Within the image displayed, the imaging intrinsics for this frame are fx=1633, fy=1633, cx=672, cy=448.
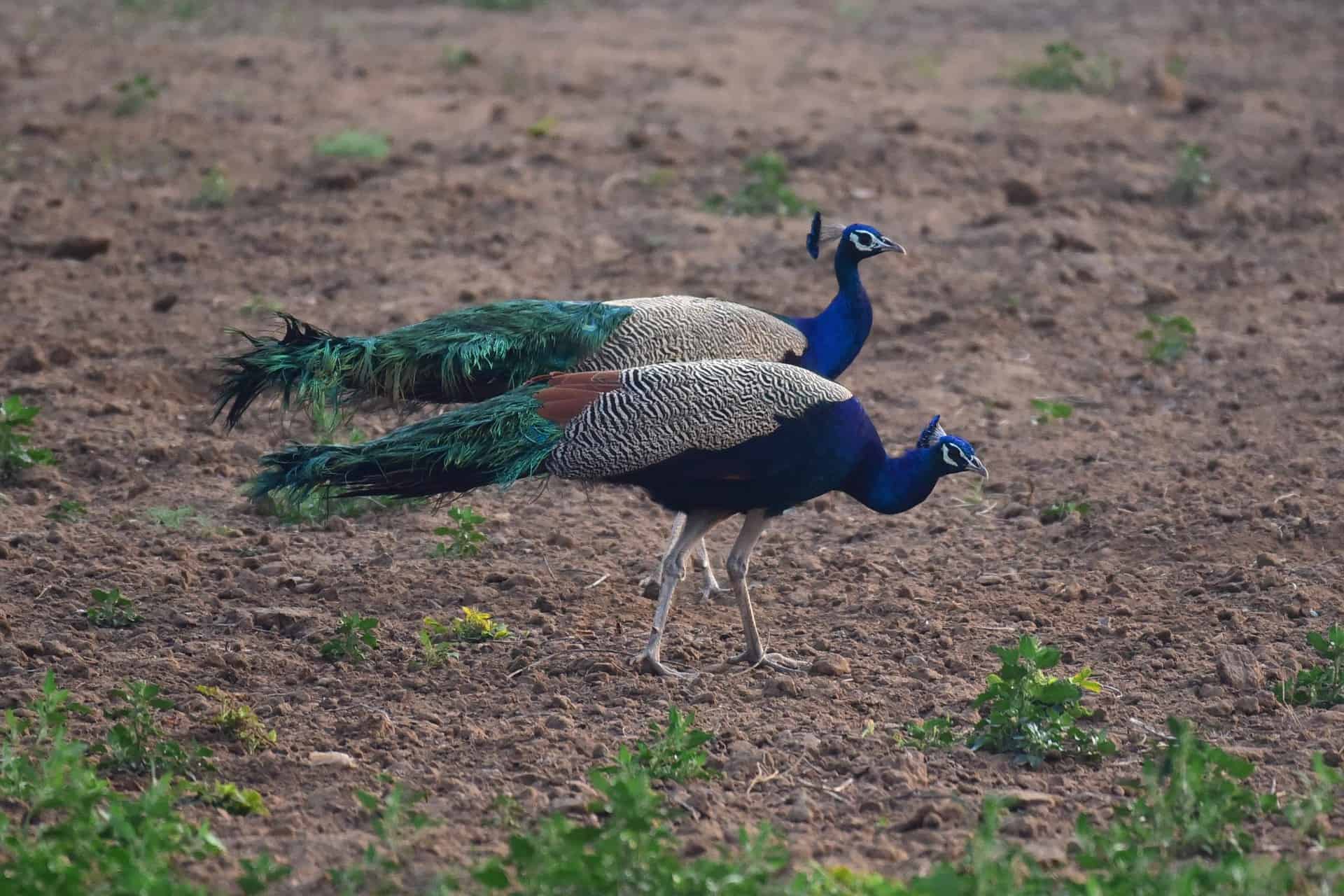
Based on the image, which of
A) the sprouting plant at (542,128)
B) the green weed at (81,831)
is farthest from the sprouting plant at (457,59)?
the green weed at (81,831)

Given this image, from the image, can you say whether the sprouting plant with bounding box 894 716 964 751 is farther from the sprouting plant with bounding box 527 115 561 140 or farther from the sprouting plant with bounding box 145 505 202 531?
the sprouting plant with bounding box 527 115 561 140

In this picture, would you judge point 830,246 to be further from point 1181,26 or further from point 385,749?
point 1181,26

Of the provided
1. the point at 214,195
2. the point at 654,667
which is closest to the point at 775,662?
the point at 654,667

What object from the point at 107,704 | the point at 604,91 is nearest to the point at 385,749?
the point at 107,704

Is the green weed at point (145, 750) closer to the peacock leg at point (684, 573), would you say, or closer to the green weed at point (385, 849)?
the green weed at point (385, 849)

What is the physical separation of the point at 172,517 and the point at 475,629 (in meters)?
1.55

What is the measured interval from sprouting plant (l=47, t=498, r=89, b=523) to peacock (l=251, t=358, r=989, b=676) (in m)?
1.35

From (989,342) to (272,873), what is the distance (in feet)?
18.2

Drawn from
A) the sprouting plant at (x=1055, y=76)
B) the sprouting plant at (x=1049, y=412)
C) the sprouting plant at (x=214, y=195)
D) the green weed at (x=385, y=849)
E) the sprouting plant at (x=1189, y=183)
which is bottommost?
the green weed at (x=385, y=849)

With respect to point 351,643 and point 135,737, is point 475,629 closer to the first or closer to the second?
point 351,643

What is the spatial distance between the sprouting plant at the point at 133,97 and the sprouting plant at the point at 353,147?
5.06 ft

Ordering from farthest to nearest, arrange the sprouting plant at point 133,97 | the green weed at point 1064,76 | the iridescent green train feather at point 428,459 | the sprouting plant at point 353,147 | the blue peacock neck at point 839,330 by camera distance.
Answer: the green weed at point 1064,76 → the sprouting plant at point 133,97 → the sprouting plant at point 353,147 → the blue peacock neck at point 839,330 → the iridescent green train feather at point 428,459

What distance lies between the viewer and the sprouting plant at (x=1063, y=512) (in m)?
6.49

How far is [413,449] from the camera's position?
5199 millimetres
